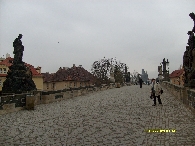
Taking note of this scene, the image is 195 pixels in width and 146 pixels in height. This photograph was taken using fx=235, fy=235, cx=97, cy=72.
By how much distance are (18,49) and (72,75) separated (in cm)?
4396

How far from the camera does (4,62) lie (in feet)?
154

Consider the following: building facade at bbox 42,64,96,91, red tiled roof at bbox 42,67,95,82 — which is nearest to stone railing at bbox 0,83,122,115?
building facade at bbox 42,64,96,91

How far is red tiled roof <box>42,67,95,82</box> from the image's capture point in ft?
195

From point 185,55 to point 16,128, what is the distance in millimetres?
8770

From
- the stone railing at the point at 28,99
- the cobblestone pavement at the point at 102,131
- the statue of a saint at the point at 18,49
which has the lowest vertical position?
the cobblestone pavement at the point at 102,131

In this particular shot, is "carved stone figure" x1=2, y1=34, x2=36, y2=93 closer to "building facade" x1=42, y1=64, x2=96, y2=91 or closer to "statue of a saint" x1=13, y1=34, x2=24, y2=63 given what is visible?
"statue of a saint" x1=13, y1=34, x2=24, y2=63

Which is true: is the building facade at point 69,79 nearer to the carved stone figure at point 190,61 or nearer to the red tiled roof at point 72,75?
the red tiled roof at point 72,75

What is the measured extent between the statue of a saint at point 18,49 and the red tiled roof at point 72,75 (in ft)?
137

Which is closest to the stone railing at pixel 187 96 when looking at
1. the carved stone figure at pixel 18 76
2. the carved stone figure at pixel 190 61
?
the carved stone figure at pixel 190 61

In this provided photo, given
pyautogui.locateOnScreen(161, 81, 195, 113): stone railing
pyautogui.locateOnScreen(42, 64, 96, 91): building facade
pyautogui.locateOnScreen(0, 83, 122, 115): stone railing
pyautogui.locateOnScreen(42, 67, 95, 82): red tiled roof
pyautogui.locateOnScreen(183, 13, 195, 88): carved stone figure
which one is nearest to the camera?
pyautogui.locateOnScreen(161, 81, 195, 113): stone railing

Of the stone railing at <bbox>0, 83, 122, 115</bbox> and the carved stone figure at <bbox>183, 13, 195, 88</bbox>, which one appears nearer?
the carved stone figure at <bbox>183, 13, 195, 88</bbox>

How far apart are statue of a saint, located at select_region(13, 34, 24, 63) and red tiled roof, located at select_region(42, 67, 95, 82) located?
41.9 meters

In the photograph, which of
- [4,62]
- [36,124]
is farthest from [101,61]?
[36,124]

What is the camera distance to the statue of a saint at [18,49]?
16125 mm
